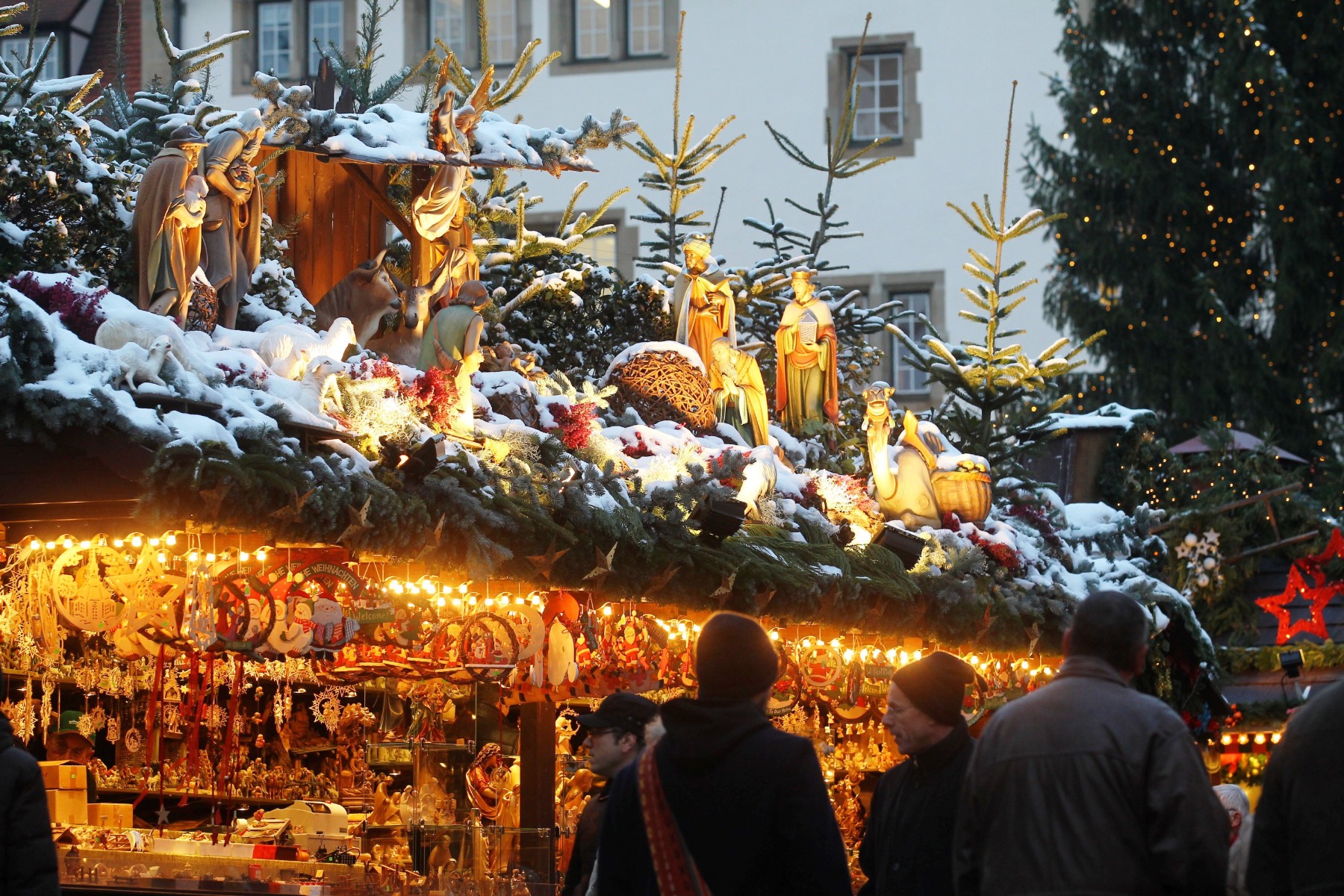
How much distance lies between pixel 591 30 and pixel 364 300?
1364cm

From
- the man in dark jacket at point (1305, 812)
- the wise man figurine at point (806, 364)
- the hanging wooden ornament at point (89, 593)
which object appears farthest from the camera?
the wise man figurine at point (806, 364)

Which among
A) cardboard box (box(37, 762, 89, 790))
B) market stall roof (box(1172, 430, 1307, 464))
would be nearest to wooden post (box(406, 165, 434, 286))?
cardboard box (box(37, 762, 89, 790))

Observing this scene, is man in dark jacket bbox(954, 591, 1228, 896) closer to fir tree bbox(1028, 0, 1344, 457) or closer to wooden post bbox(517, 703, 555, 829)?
wooden post bbox(517, 703, 555, 829)

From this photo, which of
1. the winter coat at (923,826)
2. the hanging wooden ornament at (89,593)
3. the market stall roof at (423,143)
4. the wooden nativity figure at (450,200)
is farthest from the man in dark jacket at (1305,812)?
the market stall roof at (423,143)

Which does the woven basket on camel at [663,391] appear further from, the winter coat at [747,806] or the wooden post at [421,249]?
the winter coat at [747,806]

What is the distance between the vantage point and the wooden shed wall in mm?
14562

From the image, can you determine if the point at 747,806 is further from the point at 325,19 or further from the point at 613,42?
the point at 325,19

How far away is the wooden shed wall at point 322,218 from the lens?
573 inches

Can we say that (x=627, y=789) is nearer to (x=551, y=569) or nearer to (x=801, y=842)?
(x=801, y=842)

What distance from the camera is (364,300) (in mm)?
14094

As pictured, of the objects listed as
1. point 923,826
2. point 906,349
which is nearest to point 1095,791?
point 923,826

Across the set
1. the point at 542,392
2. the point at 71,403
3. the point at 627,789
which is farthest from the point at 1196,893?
the point at 542,392

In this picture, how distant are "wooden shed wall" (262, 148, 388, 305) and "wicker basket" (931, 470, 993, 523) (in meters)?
4.59

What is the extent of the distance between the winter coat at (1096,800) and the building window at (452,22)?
76.7 feet
